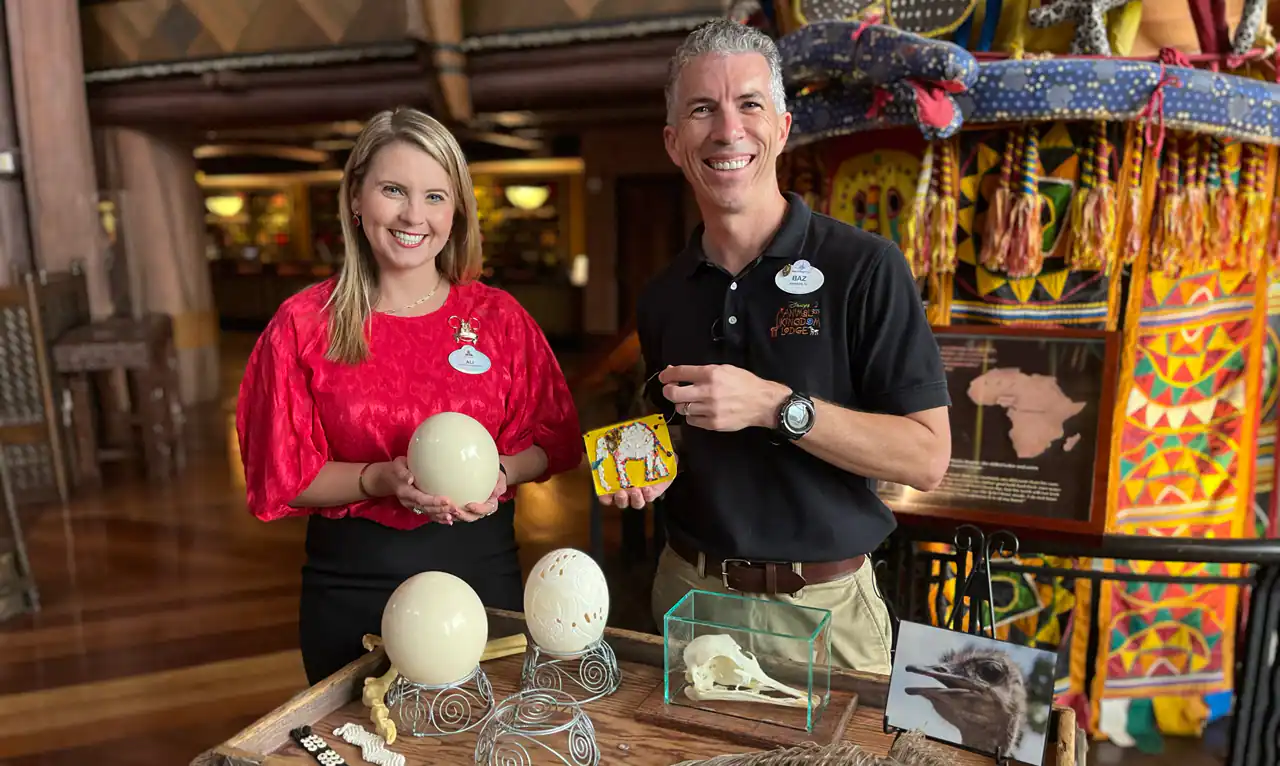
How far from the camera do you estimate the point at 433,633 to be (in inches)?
51.4

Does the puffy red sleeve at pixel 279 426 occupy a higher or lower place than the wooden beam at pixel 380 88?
lower

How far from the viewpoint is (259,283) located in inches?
549

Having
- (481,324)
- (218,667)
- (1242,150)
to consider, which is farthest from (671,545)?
(218,667)

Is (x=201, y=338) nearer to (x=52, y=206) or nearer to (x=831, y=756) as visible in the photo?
A: (x=52, y=206)

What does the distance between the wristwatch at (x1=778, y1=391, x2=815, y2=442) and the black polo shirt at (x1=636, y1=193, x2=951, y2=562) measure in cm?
6

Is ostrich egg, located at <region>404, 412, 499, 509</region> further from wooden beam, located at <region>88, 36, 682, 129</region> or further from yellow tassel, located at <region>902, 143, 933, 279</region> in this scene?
wooden beam, located at <region>88, 36, 682, 129</region>

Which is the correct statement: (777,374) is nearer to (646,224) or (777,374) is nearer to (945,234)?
(945,234)

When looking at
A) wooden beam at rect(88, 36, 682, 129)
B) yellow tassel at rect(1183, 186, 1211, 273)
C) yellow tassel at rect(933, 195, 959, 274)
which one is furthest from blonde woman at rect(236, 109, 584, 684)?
wooden beam at rect(88, 36, 682, 129)

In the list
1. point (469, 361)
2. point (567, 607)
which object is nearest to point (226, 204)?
point (469, 361)

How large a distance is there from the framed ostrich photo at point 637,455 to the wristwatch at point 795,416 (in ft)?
0.70

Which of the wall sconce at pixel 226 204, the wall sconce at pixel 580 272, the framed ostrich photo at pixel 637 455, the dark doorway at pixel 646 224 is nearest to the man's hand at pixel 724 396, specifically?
the framed ostrich photo at pixel 637 455

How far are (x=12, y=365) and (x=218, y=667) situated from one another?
2.95 metres

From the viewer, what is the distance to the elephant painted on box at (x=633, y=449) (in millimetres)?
1490

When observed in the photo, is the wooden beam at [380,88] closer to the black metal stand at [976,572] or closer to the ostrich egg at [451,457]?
the black metal stand at [976,572]
